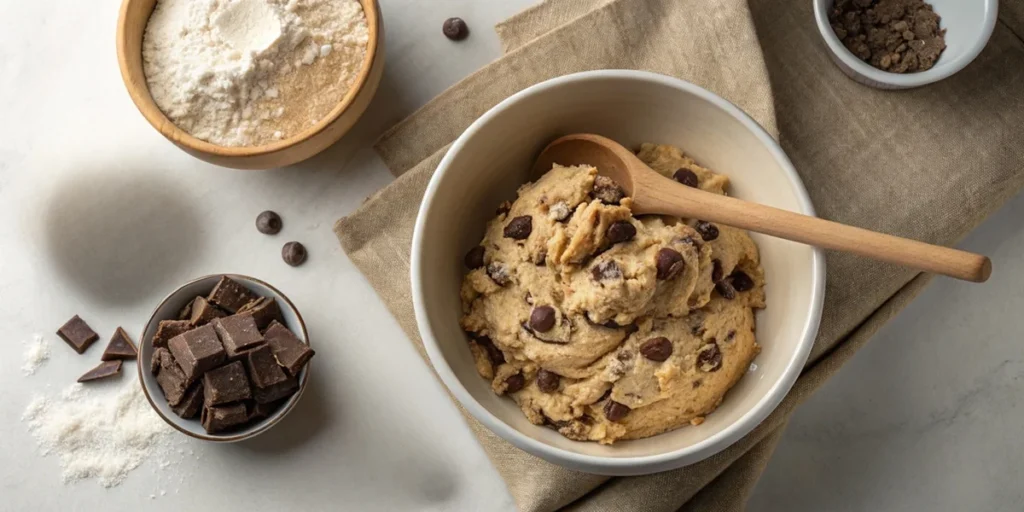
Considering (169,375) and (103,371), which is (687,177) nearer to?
(169,375)

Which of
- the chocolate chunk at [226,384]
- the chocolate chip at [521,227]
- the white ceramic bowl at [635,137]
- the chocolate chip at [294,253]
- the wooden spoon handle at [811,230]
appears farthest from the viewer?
the chocolate chip at [294,253]

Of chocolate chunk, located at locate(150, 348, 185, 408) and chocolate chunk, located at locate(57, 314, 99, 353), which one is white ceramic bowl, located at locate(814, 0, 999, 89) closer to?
chocolate chunk, located at locate(150, 348, 185, 408)

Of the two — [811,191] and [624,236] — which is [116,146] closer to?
[624,236]

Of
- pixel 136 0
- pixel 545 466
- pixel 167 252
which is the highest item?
pixel 136 0

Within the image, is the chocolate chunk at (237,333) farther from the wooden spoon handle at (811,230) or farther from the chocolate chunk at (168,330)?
the wooden spoon handle at (811,230)

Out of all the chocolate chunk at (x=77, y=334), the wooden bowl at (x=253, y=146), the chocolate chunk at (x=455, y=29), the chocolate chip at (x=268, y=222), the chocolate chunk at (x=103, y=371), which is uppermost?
the wooden bowl at (x=253, y=146)

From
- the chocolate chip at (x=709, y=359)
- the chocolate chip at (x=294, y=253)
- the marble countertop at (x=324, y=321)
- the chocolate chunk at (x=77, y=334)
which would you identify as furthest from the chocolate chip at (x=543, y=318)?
the chocolate chunk at (x=77, y=334)

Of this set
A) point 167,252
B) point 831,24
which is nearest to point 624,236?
point 831,24
